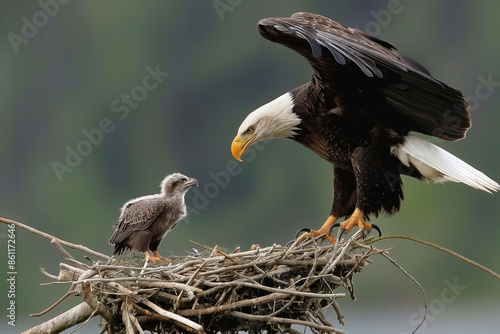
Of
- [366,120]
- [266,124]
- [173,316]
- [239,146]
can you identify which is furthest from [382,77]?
[173,316]

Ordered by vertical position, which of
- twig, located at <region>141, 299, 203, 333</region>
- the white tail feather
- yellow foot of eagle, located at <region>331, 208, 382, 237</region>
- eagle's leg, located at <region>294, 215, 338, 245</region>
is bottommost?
eagle's leg, located at <region>294, 215, 338, 245</region>

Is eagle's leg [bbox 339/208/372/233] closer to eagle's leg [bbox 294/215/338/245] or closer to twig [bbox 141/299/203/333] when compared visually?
eagle's leg [bbox 294/215/338/245]

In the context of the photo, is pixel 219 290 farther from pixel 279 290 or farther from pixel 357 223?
pixel 357 223

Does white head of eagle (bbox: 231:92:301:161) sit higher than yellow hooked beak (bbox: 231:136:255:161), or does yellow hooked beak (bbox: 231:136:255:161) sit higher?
white head of eagle (bbox: 231:92:301:161)

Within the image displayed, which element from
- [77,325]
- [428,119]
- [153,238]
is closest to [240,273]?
[77,325]

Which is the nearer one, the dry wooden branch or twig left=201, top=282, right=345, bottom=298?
twig left=201, top=282, right=345, bottom=298

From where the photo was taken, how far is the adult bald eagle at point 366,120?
403 cm

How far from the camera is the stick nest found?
10.1 feet

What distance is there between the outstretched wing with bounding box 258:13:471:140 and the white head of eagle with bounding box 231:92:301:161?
25 cm

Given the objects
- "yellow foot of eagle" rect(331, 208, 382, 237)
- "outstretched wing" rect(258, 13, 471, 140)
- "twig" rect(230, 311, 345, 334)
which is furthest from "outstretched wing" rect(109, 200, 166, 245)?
"twig" rect(230, 311, 345, 334)

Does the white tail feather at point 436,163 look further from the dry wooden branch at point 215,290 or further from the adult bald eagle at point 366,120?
the dry wooden branch at point 215,290

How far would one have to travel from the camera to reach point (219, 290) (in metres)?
3.19

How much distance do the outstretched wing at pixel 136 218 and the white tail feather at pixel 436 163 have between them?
1.24 m

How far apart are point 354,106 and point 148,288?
1.56 meters
